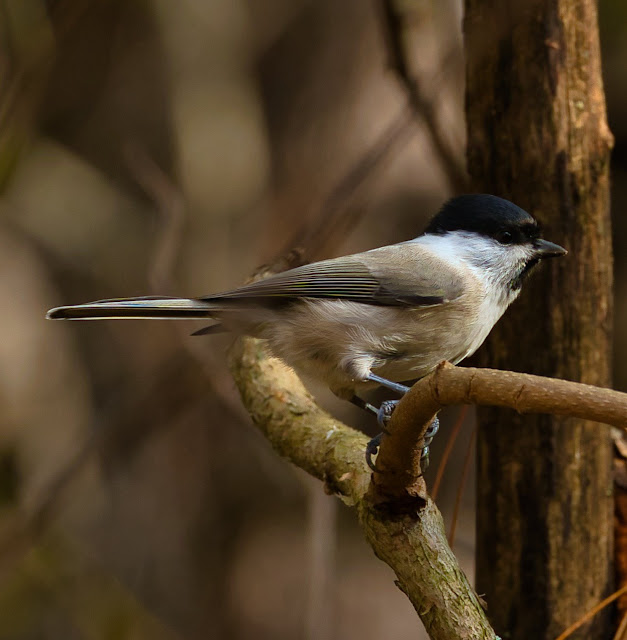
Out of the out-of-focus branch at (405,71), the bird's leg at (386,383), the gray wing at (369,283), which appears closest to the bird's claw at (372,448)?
the bird's leg at (386,383)

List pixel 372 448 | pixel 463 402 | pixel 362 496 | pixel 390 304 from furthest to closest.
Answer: pixel 390 304 → pixel 372 448 → pixel 362 496 → pixel 463 402

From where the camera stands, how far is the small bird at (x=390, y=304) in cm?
238

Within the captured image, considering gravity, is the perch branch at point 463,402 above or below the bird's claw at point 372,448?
above

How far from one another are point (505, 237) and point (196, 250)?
2439mm

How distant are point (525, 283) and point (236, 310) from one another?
2.89 feet

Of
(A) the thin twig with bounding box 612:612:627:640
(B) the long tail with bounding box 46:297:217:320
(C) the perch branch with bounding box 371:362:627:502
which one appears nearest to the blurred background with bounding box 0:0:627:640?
(B) the long tail with bounding box 46:297:217:320

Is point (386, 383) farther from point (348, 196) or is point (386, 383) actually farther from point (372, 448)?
point (348, 196)

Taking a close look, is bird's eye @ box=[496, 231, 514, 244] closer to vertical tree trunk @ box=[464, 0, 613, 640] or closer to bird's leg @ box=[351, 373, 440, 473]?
vertical tree trunk @ box=[464, 0, 613, 640]

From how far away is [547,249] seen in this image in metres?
2.34

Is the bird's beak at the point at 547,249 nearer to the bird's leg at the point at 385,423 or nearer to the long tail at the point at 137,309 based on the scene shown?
the bird's leg at the point at 385,423

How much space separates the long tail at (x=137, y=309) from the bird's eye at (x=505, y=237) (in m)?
0.88

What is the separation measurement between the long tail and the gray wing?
59 mm

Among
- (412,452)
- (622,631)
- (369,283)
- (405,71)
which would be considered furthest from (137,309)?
(622,631)

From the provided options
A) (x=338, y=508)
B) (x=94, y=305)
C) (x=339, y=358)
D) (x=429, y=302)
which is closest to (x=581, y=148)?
(x=429, y=302)
